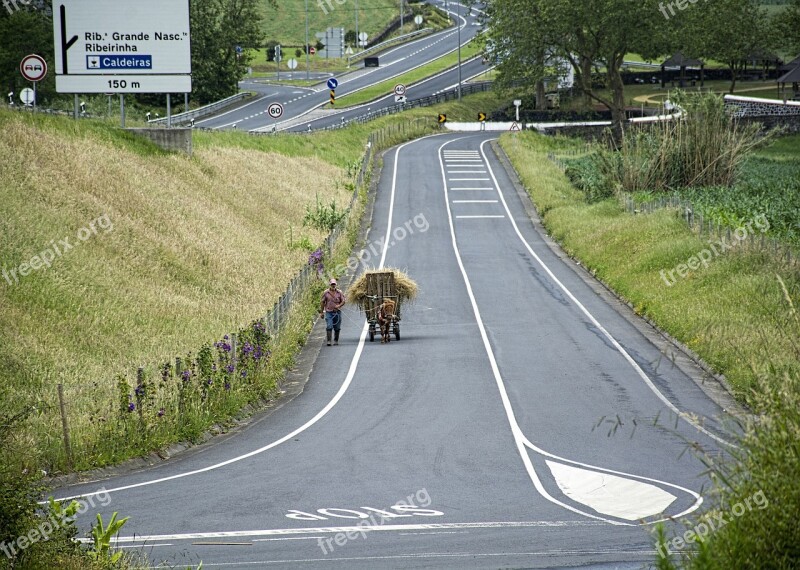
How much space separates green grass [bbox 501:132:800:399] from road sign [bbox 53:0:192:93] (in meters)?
A: 17.7

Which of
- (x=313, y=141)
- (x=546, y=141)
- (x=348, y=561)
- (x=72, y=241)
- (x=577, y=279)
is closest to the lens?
(x=348, y=561)

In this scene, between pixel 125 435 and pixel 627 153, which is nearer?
pixel 125 435

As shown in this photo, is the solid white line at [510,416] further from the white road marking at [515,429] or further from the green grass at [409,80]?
the green grass at [409,80]

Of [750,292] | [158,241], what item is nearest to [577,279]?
[750,292]

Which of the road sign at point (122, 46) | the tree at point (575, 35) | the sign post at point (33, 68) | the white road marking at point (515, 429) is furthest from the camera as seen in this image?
the tree at point (575, 35)

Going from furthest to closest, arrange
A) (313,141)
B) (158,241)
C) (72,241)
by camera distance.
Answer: (313,141), (158,241), (72,241)

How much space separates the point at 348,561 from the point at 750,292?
19117mm

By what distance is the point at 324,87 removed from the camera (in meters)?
100

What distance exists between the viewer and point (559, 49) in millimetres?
82438

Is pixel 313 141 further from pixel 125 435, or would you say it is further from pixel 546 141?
pixel 125 435

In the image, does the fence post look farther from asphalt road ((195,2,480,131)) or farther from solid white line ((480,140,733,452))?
asphalt road ((195,2,480,131))

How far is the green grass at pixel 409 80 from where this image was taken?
94.1 meters

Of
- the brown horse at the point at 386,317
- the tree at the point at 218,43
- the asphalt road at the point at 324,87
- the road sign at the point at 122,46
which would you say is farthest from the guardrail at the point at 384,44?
the brown horse at the point at 386,317

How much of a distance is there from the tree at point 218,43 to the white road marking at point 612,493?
2737 inches
